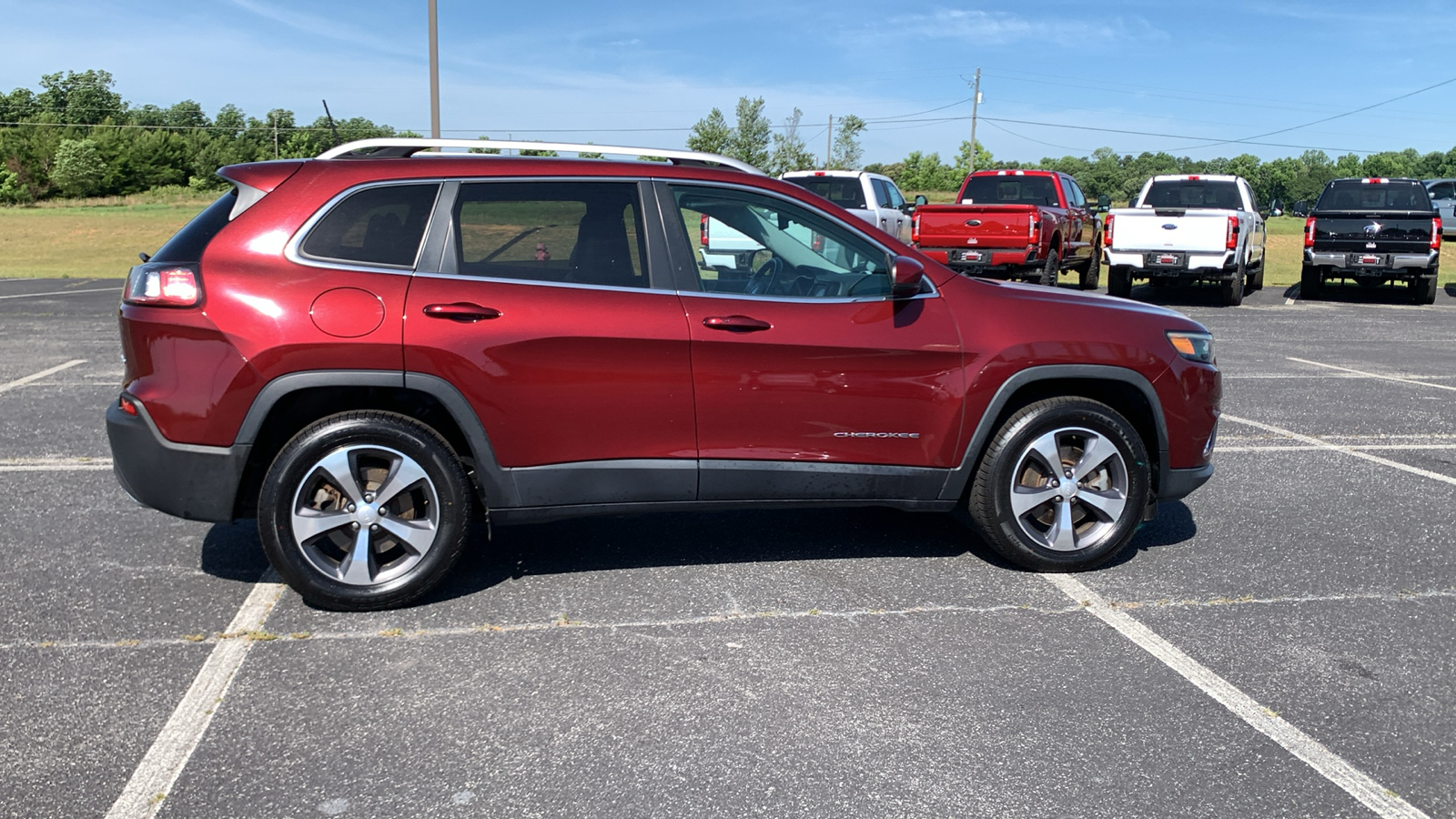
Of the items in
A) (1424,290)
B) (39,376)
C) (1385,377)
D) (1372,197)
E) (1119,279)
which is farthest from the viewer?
(1372,197)

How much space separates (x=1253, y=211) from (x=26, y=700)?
66.3ft

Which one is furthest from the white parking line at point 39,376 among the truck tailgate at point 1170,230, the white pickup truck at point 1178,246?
the truck tailgate at point 1170,230

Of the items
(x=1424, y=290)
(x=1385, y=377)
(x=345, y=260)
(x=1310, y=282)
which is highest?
(x=345, y=260)

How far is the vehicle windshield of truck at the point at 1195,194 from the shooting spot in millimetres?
18891

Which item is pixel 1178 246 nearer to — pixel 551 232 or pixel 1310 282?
pixel 1310 282

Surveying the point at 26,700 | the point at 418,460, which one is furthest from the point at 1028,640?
the point at 26,700

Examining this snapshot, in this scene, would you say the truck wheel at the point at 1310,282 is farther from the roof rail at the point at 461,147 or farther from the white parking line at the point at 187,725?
the white parking line at the point at 187,725

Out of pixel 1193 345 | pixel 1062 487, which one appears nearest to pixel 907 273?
pixel 1062 487

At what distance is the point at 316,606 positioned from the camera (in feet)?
14.3

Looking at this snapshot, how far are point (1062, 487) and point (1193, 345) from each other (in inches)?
34.5

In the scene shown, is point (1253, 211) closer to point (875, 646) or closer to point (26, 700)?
point (875, 646)

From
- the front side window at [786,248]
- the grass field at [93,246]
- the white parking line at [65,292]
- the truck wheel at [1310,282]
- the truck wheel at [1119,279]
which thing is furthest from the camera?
the grass field at [93,246]

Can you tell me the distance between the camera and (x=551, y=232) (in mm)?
4488

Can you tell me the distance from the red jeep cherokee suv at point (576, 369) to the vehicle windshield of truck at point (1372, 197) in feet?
57.8
